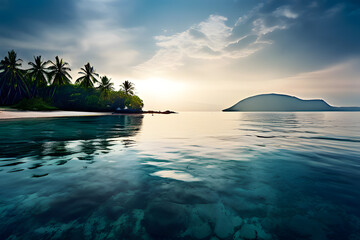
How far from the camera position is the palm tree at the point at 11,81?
1580 inches

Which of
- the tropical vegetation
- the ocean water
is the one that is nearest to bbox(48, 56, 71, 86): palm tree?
the tropical vegetation

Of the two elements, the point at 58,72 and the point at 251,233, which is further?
the point at 58,72

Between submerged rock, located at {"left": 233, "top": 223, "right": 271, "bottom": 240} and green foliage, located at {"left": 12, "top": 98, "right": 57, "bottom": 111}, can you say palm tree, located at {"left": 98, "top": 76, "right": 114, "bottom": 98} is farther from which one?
submerged rock, located at {"left": 233, "top": 223, "right": 271, "bottom": 240}

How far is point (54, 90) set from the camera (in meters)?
53.0

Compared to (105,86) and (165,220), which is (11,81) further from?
(165,220)

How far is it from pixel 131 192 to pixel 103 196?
1.57 feet

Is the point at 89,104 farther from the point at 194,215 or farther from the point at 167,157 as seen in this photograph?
the point at 194,215

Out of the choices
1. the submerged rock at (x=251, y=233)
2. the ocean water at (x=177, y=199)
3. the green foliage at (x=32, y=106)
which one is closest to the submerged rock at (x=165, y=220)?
the ocean water at (x=177, y=199)

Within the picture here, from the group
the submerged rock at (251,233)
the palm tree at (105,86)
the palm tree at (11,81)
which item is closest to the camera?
the submerged rock at (251,233)

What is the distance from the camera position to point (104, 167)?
4.74 metres

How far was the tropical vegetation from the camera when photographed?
43281mm

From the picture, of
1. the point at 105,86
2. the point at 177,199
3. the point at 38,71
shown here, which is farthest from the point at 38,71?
the point at 177,199

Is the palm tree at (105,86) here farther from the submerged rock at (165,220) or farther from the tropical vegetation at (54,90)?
the submerged rock at (165,220)

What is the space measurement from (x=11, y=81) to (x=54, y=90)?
11.3 m
